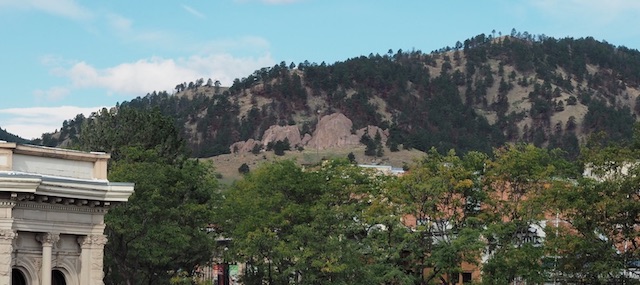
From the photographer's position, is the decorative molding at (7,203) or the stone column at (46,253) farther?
the stone column at (46,253)

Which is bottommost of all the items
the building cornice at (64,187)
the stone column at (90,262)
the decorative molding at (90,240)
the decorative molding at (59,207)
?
the stone column at (90,262)

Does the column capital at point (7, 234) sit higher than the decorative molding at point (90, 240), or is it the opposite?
the column capital at point (7, 234)

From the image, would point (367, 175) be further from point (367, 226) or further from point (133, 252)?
point (133, 252)

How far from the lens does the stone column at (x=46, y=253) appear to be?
53875 millimetres

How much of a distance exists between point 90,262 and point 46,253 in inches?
94.4

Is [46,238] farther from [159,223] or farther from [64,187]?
[159,223]

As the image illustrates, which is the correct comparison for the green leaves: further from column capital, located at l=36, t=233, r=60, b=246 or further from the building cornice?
column capital, located at l=36, t=233, r=60, b=246

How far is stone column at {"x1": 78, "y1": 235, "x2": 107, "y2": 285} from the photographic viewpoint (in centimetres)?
5594

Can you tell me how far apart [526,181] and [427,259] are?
7.54 meters

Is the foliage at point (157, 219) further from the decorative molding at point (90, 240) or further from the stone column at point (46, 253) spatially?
the stone column at point (46, 253)

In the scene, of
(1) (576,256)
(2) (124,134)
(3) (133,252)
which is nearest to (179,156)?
(2) (124,134)

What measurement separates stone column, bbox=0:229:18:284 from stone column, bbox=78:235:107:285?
4208 mm

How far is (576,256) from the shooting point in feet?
252

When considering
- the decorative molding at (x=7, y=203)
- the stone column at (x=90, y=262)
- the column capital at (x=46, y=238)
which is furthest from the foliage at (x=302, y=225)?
the decorative molding at (x=7, y=203)
